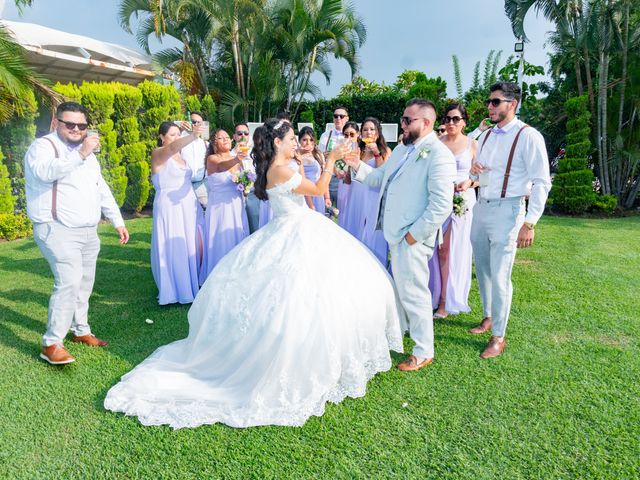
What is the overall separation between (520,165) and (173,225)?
4.00 m

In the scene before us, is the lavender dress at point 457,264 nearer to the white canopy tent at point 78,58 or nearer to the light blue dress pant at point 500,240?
the light blue dress pant at point 500,240

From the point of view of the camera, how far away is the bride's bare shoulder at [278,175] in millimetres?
3998

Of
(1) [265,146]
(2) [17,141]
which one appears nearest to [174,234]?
(1) [265,146]

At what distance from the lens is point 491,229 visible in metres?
4.25

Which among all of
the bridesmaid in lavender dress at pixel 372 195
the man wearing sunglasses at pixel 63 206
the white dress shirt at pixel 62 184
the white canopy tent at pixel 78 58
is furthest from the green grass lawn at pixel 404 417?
the white canopy tent at pixel 78 58

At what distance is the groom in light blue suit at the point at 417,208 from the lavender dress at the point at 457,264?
135cm

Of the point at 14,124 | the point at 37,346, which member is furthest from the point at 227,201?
the point at 14,124

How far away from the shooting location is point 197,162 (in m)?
7.28

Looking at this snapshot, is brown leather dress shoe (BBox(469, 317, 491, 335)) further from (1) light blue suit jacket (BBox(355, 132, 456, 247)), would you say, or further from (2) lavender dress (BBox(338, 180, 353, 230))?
(2) lavender dress (BBox(338, 180, 353, 230))

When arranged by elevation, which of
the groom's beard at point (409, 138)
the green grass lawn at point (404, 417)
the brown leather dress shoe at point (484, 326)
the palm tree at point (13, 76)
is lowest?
the green grass lawn at point (404, 417)

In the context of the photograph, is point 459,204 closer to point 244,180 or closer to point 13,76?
point 244,180

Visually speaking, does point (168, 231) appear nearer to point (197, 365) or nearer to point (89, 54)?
point (197, 365)

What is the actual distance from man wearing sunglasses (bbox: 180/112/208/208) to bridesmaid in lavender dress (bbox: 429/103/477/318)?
9.42ft

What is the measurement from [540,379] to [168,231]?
4.37m
